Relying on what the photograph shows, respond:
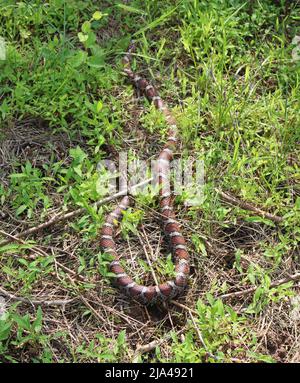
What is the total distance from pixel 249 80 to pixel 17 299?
124 inches

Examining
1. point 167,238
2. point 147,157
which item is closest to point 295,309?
point 167,238

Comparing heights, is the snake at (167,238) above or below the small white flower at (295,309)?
above

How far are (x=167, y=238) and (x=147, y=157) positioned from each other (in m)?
0.91

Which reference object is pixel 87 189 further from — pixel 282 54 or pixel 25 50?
pixel 282 54

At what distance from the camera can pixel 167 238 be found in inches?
199

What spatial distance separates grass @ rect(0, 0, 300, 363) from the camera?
4457 mm

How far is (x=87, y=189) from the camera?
5121 millimetres

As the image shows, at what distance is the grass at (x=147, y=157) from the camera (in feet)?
14.6

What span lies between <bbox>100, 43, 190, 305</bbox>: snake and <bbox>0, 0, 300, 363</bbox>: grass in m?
0.08

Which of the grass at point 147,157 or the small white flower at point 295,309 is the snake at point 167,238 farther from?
the small white flower at point 295,309

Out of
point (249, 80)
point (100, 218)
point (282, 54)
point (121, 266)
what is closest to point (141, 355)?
point (121, 266)

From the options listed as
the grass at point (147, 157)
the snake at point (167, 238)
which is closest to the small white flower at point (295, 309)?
the grass at point (147, 157)

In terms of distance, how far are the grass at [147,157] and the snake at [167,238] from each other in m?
0.08

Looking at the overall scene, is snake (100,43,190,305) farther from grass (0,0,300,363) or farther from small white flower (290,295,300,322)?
small white flower (290,295,300,322)
